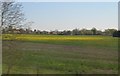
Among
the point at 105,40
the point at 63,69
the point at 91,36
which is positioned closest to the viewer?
the point at 63,69

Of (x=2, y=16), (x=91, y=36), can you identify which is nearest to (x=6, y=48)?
(x=2, y=16)

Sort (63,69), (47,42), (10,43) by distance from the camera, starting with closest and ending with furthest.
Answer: (10,43) < (63,69) < (47,42)

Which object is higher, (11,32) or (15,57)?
(11,32)

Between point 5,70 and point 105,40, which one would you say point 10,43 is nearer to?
point 5,70

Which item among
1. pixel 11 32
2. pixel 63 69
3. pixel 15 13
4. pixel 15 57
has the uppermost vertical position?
pixel 15 13

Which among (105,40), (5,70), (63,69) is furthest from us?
(105,40)

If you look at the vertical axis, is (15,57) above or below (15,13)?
below

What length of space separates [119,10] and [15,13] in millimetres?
3380

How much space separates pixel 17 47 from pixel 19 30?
62 cm

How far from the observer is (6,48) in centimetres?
993

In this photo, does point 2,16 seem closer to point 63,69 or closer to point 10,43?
point 10,43

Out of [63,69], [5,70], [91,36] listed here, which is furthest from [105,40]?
[5,70]

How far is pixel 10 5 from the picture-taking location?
33.1ft

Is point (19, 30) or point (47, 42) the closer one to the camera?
point (19, 30)
